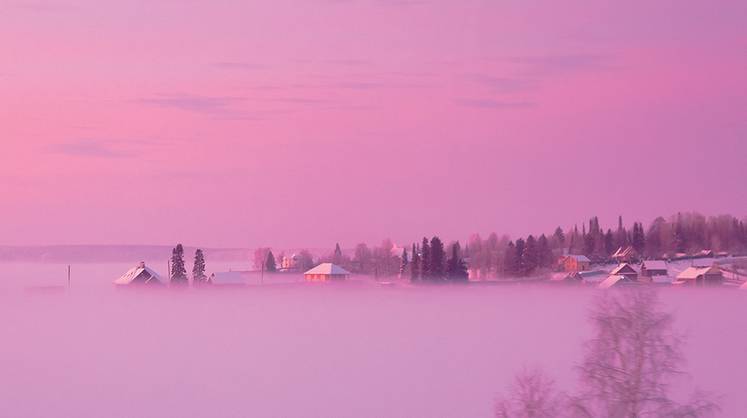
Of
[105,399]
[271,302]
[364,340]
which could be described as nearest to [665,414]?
[105,399]

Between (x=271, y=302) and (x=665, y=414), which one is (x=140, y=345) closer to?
(x=665, y=414)

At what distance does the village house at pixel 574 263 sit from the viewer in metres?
157

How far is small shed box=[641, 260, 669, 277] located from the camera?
13850 centimetres

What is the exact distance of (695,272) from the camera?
133875mm

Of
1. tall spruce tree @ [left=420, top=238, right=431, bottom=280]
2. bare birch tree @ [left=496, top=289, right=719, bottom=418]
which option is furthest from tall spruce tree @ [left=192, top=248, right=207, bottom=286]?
bare birch tree @ [left=496, top=289, right=719, bottom=418]

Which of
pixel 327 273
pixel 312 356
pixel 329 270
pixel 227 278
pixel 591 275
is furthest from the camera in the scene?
pixel 327 273

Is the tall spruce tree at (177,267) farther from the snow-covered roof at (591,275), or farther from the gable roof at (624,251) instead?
the gable roof at (624,251)

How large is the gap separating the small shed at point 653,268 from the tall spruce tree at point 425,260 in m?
29.0

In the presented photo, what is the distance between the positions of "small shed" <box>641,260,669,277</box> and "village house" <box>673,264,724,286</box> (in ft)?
11.4

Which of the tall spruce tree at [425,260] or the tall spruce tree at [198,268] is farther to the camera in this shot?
the tall spruce tree at [425,260]

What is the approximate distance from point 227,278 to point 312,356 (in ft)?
228

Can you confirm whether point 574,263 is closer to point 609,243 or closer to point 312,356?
point 609,243

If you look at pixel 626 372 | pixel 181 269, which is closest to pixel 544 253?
pixel 181 269

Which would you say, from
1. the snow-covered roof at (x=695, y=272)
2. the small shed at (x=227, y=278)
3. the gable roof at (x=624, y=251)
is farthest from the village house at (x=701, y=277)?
the small shed at (x=227, y=278)
